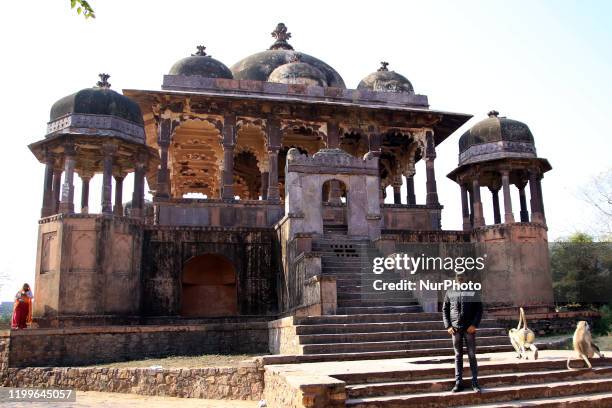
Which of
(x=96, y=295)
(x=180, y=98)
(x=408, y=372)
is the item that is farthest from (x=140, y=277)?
(x=408, y=372)

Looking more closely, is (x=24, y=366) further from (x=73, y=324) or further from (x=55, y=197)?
(x=55, y=197)

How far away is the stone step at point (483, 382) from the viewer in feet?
22.3

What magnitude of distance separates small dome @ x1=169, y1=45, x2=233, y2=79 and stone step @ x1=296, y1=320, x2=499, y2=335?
11891 mm

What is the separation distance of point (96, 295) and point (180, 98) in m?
6.62

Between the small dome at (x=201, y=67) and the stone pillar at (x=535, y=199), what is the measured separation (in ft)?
33.6

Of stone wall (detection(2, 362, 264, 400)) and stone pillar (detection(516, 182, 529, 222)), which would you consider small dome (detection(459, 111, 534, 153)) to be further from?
stone wall (detection(2, 362, 264, 400))

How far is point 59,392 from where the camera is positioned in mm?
10641

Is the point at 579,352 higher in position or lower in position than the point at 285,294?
lower

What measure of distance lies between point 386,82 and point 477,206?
226 inches

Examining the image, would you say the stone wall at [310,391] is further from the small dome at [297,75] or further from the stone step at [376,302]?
the small dome at [297,75]

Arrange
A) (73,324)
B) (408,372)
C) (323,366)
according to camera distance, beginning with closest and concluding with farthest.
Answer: (408,372) < (323,366) < (73,324)

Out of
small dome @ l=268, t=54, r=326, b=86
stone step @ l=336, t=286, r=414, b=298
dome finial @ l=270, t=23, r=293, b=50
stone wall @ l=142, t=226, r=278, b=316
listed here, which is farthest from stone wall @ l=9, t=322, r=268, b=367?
dome finial @ l=270, t=23, r=293, b=50

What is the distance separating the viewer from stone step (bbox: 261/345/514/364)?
884 cm

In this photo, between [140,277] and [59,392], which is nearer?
[59,392]
